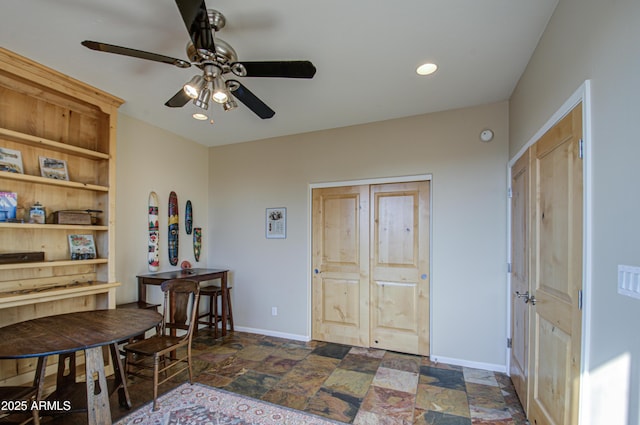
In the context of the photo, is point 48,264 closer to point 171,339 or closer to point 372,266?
point 171,339

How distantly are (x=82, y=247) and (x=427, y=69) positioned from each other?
3545 mm

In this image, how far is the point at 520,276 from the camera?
2.50m

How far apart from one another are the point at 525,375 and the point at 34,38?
4.35 meters

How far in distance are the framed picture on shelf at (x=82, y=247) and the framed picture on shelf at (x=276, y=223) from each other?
1977 mm

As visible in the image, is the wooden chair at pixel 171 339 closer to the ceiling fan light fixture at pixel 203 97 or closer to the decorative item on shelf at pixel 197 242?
the decorative item on shelf at pixel 197 242

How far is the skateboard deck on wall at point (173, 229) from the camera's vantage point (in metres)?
3.85

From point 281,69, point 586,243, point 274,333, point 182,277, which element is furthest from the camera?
point 274,333

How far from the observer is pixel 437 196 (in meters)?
3.28

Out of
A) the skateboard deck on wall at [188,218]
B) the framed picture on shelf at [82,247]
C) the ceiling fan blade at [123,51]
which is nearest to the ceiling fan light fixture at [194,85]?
the ceiling fan blade at [123,51]

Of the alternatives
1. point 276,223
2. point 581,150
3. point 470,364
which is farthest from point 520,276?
point 276,223

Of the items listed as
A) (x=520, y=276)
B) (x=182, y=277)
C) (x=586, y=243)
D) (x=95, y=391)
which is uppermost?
(x=586, y=243)

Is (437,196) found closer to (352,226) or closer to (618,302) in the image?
(352,226)

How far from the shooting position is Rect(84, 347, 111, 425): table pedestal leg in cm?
185

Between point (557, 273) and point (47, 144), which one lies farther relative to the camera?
point (47, 144)
